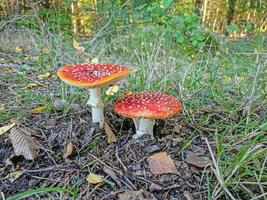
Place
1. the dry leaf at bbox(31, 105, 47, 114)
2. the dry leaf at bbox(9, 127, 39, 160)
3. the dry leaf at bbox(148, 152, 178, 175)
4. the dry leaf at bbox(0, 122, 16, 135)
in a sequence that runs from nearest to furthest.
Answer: the dry leaf at bbox(148, 152, 178, 175), the dry leaf at bbox(9, 127, 39, 160), the dry leaf at bbox(0, 122, 16, 135), the dry leaf at bbox(31, 105, 47, 114)

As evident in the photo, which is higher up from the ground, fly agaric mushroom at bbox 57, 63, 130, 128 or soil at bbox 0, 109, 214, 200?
fly agaric mushroom at bbox 57, 63, 130, 128

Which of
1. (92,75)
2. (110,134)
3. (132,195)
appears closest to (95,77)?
(92,75)

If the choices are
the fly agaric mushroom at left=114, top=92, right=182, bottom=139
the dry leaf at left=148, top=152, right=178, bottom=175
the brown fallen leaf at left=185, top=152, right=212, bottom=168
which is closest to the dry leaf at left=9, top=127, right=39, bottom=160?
the fly agaric mushroom at left=114, top=92, right=182, bottom=139

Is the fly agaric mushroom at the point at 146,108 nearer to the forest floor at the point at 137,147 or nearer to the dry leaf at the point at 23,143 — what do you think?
the forest floor at the point at 137,147

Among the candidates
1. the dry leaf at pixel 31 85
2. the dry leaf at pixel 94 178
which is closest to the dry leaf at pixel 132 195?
the dry leaf at pixel 94 178

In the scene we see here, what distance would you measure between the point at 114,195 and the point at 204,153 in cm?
48

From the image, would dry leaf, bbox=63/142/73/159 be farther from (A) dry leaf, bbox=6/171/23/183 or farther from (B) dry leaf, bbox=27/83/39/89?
(B) dry leaf, bbox=27/83/39/89

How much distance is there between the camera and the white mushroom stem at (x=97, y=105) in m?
1.64

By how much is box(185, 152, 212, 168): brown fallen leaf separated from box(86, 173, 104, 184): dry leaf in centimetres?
38

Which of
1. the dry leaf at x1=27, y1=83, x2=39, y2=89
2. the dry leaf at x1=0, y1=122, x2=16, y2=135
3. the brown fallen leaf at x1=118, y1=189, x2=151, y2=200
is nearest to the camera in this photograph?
the brown fallen leaf at x1=118, y1=189, x2=151, y2=200

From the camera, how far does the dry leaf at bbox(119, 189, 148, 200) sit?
1308mm

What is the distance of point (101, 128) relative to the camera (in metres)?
1.70

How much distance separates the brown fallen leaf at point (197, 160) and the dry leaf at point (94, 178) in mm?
383

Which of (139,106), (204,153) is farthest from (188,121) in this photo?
(139,106)
